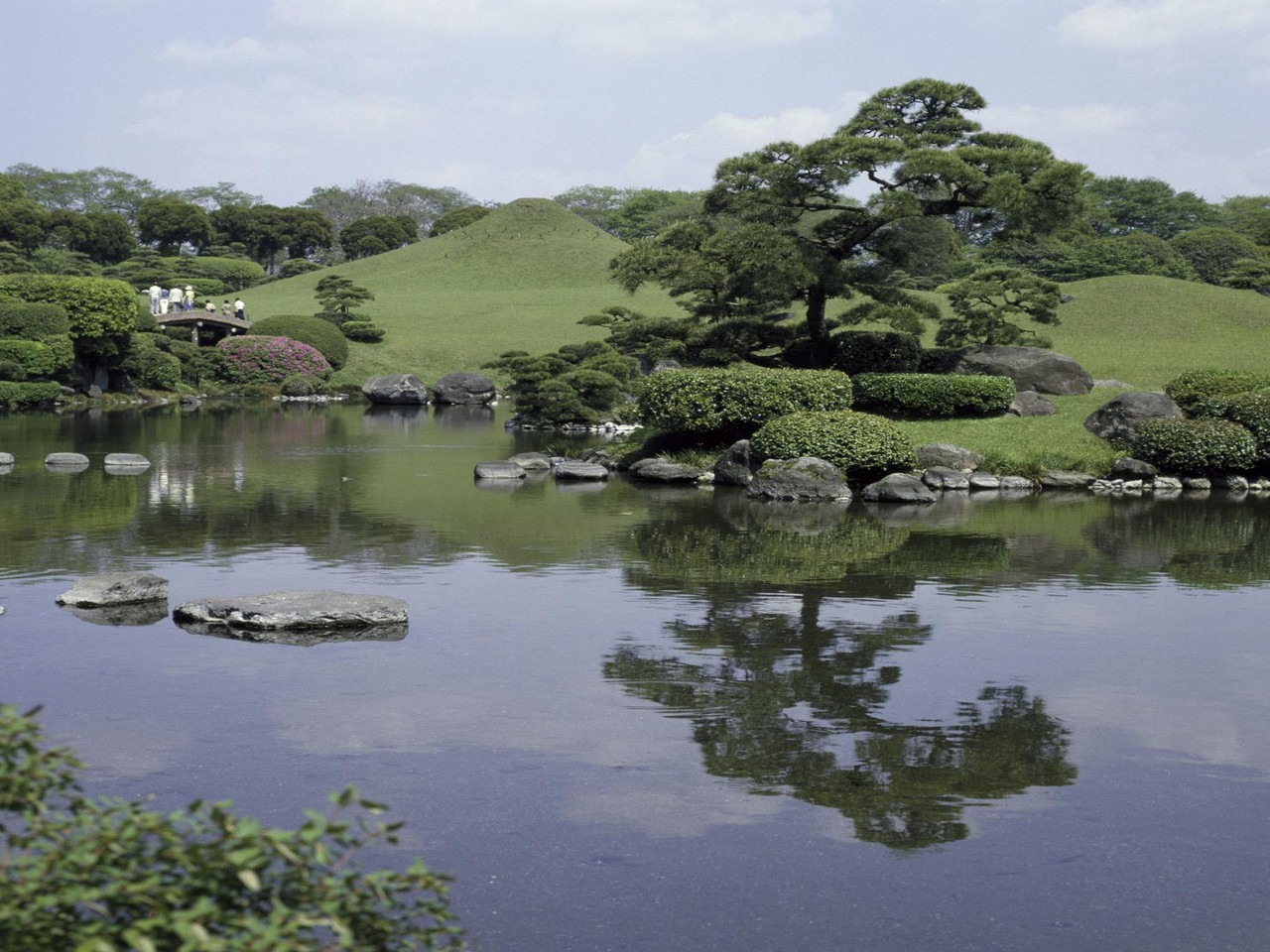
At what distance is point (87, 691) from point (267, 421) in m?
35.2

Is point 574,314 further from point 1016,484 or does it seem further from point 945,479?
point 945,479

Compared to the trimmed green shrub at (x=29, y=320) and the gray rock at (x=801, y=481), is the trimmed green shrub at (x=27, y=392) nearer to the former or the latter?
the trimmed green shrub at (x=29, y=320)

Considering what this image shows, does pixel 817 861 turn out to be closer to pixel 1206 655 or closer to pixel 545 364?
pixel 1206 655

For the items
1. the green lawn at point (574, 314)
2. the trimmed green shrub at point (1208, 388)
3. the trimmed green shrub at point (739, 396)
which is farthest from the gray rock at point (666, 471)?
the trimmed green shrub at point (1208, 388)

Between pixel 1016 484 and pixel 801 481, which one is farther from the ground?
pixel 801 481

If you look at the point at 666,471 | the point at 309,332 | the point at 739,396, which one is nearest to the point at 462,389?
the point at 309,332

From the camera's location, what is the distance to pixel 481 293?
9688 cm

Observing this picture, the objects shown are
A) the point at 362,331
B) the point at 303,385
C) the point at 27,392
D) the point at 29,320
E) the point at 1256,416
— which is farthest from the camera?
the point at 362,331

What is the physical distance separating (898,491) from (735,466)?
3835mm

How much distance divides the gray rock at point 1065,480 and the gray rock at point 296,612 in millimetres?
18527

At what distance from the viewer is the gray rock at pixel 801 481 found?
2405cm

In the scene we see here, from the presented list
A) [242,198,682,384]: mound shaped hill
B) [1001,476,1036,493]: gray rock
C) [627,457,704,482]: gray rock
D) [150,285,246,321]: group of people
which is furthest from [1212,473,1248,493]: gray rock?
[150,285,246,321]: group of people

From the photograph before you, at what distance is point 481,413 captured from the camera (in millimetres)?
53250

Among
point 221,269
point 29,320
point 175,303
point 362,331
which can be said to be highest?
point 221,269
